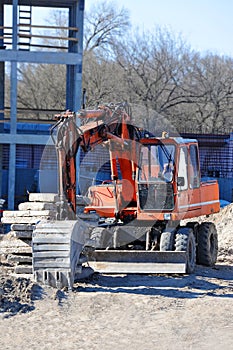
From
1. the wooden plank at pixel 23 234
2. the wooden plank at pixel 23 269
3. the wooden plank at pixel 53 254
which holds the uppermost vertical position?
the wooden plank at pixel 23 234

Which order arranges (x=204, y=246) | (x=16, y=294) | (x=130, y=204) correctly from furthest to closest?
(x=204, y=246)
(x=130, y=204)
(x=16, y=294)

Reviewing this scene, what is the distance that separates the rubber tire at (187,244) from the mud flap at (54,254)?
8.35 feet

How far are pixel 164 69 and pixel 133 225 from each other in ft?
113

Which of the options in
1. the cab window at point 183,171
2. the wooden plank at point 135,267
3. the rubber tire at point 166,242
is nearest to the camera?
the wooden plank at point 135,267

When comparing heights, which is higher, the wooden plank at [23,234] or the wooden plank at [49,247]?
the wooden plank at [23,234]

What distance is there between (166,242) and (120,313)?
10.3ft

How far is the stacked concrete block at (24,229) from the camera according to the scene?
12.3 metres

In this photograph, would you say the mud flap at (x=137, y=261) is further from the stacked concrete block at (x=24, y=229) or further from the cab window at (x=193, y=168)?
the cab window at (x=193, y=168)

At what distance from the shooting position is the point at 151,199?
13883 mm

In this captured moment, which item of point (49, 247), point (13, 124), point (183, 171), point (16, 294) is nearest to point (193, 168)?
point (183, 171)

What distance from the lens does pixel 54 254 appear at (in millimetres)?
11344

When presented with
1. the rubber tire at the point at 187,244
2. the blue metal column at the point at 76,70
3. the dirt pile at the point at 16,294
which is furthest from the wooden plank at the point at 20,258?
the blue metal column at the point at 76,70

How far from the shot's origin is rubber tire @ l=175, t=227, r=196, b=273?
13.3 meters

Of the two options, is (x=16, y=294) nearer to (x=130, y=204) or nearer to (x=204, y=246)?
(x=130, y=204)
